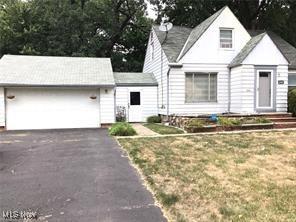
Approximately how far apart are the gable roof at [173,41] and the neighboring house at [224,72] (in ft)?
0.18

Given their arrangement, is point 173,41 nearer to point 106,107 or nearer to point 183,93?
point 183,93

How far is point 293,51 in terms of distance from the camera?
1919cm

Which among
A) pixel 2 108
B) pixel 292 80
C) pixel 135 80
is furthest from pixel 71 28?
pixel 292 80

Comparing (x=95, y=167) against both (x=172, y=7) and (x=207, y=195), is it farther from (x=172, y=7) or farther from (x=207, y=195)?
(x=172, y=7)

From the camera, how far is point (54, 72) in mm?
17062

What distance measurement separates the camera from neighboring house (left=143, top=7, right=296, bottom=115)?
51.2ft

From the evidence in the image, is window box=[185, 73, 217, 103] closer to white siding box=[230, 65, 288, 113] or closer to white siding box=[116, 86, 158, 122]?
white siding box=[230, 65, 288, 113]

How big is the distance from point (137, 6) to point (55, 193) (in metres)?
24.4

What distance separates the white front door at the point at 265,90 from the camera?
51.8 ft

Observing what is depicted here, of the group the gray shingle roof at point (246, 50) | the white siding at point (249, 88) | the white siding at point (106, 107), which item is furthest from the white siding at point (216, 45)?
the white siding at point (106, 107)

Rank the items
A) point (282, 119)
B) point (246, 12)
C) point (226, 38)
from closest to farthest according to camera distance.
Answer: point (282, 119)
point (226, 38)
point (246, 12)

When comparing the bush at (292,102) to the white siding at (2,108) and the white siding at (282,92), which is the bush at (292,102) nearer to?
the white siding at (282,92)

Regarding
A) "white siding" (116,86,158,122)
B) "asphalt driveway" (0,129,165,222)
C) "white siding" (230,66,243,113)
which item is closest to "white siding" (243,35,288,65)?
"white siding" (230,66,243,113)

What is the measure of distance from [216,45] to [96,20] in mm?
13161
